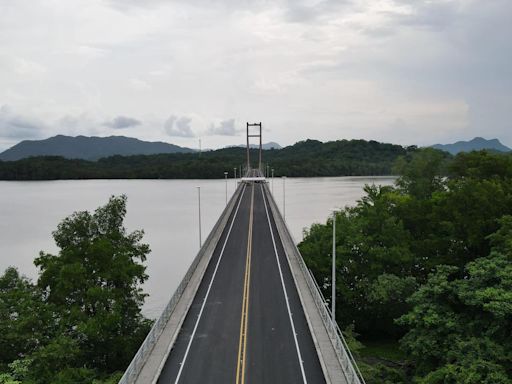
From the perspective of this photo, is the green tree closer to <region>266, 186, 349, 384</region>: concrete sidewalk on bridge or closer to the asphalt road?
the asphalt road

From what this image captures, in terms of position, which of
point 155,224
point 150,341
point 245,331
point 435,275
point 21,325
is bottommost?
point 155,224

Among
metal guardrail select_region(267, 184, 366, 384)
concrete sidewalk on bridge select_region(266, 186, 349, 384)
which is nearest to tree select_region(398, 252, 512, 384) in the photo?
metal guardrail select_region(267, 184, 366, 384)

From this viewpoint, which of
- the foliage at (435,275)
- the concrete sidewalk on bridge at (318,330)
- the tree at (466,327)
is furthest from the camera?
the foliage at (435,275)

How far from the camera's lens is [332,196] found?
11775 centimetres

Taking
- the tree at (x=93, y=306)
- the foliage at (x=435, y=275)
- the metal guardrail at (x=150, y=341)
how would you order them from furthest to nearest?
1. the tree at (x=93, y=306)
2. the foliage at (x=435, y=275)
3. the metal guardrail at (x=150, y=341)

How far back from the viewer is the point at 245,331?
21484 millimetres

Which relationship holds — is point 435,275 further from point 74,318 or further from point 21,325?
point 21,325

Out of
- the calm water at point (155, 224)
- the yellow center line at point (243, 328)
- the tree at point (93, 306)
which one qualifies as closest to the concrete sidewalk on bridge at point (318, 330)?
the yellow center line at point (243, 328)

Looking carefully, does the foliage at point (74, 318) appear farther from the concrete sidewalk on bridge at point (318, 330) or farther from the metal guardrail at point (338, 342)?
the metal guardrail at point (338, 342)

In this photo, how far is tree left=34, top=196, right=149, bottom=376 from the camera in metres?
24.8

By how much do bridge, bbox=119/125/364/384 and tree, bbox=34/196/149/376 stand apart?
176 inches

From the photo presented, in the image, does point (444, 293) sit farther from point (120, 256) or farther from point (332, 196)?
point (332, 196)

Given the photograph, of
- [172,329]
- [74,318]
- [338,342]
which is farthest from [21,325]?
[338,342]

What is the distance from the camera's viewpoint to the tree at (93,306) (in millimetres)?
24844
